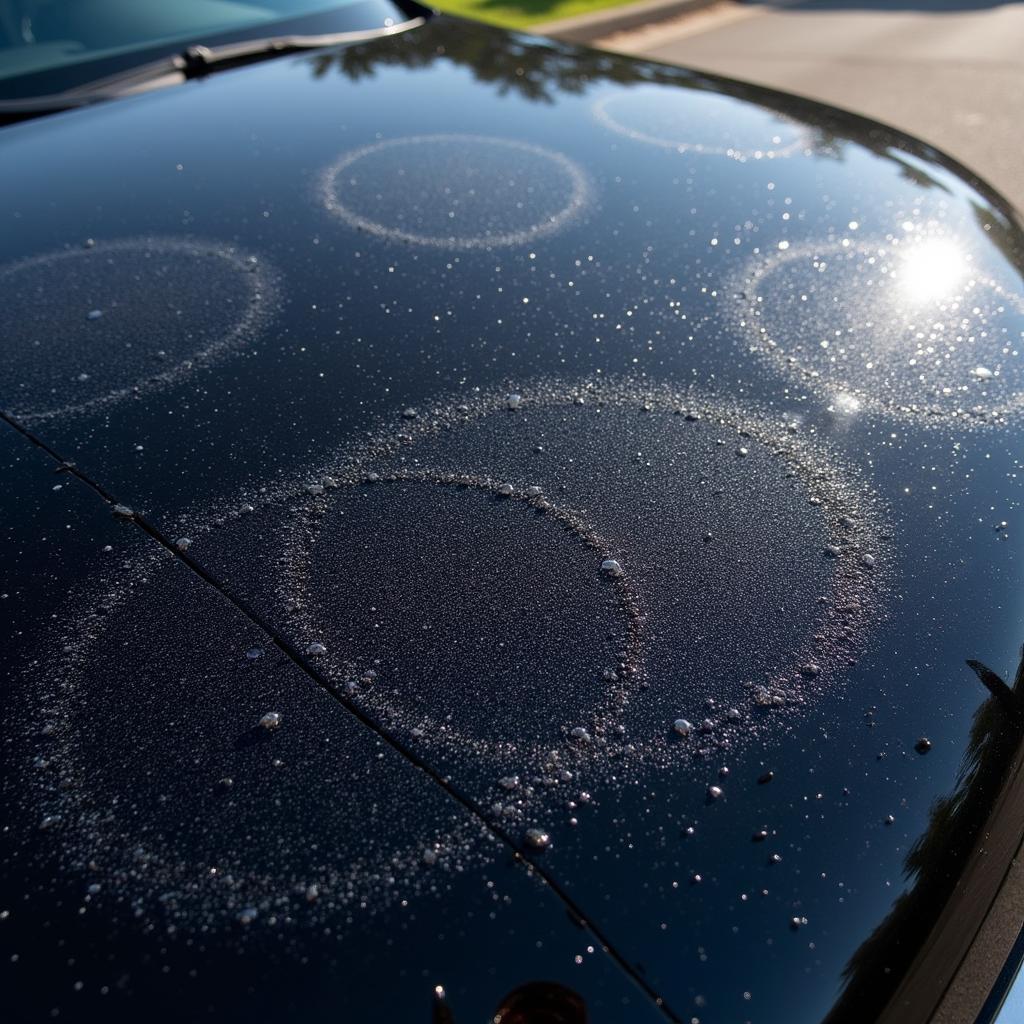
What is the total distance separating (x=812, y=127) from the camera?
7.90ft

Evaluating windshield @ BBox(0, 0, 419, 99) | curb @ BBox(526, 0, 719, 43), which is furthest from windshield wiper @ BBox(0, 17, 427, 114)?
curb @ BBox(526, 0, 719, 43)

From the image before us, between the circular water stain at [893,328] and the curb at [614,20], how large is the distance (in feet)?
19.6

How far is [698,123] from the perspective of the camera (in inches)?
95.2

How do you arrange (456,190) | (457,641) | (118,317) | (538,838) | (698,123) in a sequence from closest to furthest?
(538,838) → (457,641) → (118,317) → (456,190) → (698,123)

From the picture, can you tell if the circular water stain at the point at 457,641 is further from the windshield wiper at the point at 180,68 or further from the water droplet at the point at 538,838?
the windshield wiper at the point at 180,68

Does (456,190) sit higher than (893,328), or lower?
higher

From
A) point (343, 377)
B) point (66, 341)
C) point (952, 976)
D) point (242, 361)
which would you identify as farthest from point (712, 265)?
point (952, 976)

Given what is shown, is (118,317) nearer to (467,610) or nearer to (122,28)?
(467,610)

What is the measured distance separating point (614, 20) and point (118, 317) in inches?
280

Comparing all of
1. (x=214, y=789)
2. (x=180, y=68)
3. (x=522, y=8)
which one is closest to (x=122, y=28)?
(x=180, y=68)

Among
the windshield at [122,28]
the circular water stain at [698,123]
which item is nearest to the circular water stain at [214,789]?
the circular water stain at [698,123]

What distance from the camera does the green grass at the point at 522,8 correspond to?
7.66 metres

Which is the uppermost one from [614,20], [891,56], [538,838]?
[614,20]

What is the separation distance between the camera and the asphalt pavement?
223 inches
